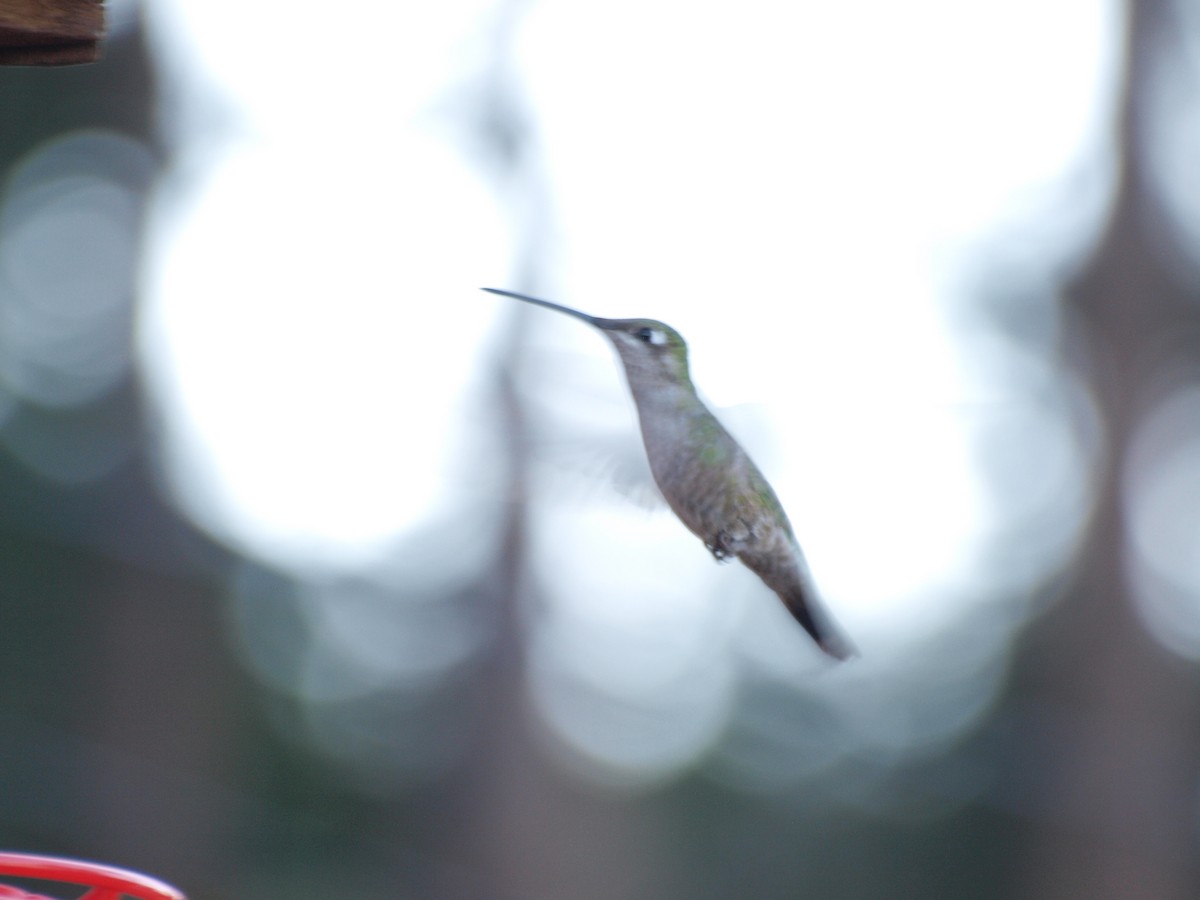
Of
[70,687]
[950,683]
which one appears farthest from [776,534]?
[950,683]

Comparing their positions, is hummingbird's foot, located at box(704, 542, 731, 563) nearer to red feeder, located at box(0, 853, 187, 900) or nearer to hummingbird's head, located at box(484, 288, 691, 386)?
hummingbird's head, located at box(484, 288, 691, 386)

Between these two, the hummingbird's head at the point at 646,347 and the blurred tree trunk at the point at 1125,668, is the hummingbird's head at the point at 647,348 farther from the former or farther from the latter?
the blurred tree trunk at the point at 1125,668

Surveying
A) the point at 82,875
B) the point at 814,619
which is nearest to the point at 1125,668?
the point at 814,619

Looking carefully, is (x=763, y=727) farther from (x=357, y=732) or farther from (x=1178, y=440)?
(x=1178, y=440)

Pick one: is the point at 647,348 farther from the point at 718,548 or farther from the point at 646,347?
the point at 718,548

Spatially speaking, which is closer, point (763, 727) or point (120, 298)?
point (120, 298)

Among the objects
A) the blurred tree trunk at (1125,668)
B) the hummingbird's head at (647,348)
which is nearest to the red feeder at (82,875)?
the hummingbird's head at (647,348)

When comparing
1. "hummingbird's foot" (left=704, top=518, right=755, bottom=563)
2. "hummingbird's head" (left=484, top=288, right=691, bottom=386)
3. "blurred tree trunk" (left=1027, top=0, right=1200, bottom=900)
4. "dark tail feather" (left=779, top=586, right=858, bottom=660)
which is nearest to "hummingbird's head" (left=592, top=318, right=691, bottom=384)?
"hummingbird's head" (left=484, top=288, right=691, bottom=386)
